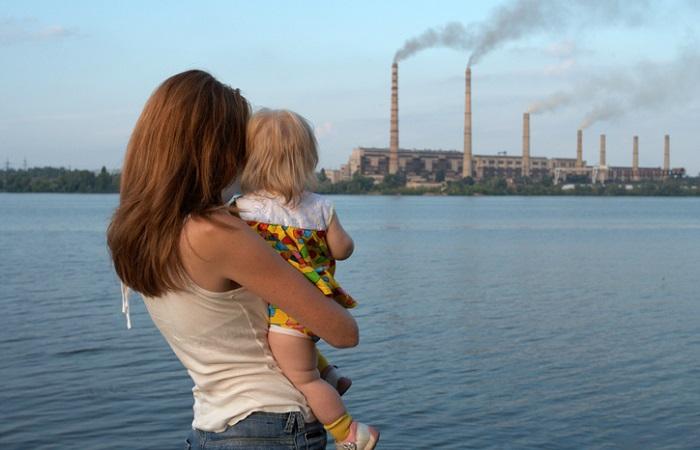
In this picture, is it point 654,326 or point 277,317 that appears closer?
point 277,317

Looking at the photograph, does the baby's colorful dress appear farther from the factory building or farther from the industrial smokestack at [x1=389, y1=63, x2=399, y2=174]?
the factory building

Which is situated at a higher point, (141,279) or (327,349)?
(141,279)

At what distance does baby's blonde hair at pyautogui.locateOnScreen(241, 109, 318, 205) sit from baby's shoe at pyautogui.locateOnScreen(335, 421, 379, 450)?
1.85 feet

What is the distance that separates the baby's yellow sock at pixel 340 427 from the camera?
224 centimetres

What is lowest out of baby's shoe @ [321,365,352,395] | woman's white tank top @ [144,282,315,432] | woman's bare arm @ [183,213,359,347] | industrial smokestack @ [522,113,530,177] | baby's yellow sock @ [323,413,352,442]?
baby's yellow sock @ [323,413,352,442]

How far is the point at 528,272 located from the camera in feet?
89.5

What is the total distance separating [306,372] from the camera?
2166 mm

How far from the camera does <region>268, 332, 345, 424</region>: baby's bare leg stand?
6.97 ft

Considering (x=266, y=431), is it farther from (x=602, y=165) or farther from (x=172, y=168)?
(x=602, y=165)

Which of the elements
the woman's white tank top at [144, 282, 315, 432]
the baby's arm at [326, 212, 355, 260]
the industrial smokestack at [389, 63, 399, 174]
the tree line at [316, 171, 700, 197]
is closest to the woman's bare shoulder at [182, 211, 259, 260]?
the woman's white tank top at [144, 282, 315, 432]

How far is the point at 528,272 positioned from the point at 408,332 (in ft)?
41.2

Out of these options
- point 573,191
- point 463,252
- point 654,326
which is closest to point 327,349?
point 654,326

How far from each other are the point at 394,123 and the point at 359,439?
128857mm

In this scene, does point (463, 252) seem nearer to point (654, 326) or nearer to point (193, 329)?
point (654, 326)
